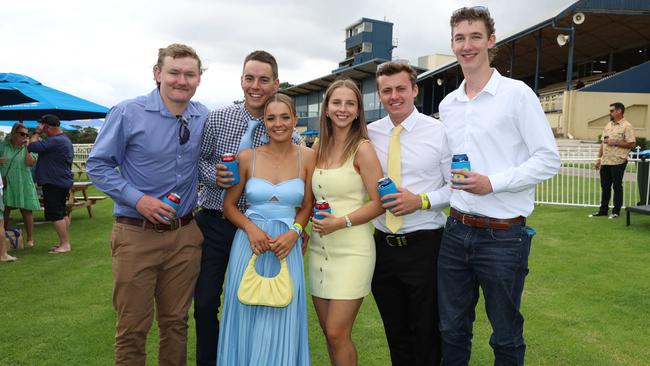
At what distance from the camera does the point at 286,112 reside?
3309mm

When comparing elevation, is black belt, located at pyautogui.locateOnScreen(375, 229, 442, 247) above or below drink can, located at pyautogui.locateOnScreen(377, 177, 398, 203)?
below

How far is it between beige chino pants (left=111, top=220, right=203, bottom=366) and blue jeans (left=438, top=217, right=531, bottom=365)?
1.84 metres

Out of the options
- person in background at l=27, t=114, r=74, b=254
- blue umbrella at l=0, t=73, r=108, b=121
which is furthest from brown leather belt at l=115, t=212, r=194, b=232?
blue umbrella at l=0, t=73, r=108, b=121

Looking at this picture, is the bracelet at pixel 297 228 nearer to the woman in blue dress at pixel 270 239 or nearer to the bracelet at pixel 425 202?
the woman in blue dress at pixel 270 239

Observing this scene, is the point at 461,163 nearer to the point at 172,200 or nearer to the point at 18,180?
the point at 172,200

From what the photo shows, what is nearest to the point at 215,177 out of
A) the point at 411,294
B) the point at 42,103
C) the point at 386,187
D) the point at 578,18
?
the point at 386,187

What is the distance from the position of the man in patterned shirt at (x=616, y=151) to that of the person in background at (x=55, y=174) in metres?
11.2

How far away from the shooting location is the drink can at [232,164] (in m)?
3.21

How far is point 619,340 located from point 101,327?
5.14m

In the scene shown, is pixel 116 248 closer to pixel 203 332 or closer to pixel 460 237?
pixel 203 332

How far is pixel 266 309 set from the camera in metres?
3.25

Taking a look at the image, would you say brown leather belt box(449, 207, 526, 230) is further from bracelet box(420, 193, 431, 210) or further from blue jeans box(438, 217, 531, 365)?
bracelet box(420, 193, 431, 210)

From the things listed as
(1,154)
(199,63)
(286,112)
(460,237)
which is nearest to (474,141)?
(460,237)

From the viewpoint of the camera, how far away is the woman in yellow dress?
10.6 ft
